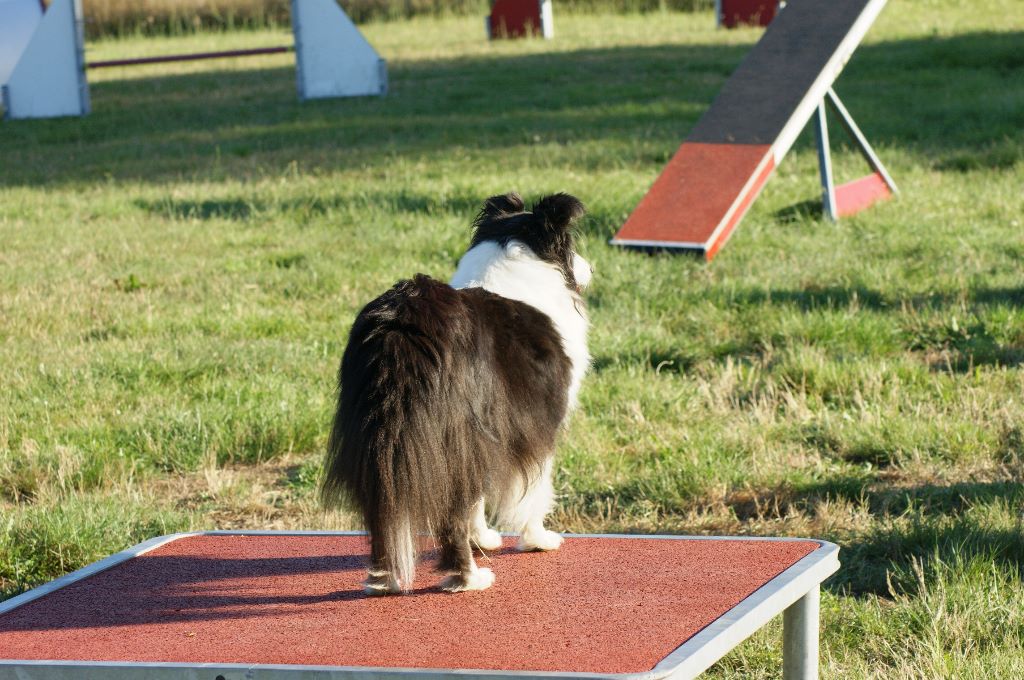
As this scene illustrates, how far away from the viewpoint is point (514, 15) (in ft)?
79.1

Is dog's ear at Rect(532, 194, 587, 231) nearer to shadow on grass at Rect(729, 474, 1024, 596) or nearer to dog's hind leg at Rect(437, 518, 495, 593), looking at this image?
dog's hind leg at Rect(437, 518, 495, 593)

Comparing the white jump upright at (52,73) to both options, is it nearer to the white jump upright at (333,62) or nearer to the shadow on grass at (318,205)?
the white jump upright at (333,62)

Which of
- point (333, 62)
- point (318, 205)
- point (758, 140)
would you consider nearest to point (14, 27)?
point (333, 62)

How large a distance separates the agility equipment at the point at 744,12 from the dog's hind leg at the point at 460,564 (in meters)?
21.0

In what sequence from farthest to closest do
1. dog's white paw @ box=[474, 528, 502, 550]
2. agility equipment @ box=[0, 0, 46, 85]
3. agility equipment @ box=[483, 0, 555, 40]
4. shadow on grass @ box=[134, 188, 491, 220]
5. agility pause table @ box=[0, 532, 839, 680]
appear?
agility equipment @ box=[483, 0, 555, 40], agility equipment @ box=[0, 0, 46, 85], shadow on grass @ box=[134, 188, 491, 220], dog's white paw @ box=[474, 528, 502, 550], agility pause table @ box=[0, 532, 839, 680]

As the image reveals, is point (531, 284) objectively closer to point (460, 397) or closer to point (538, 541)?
point (460, 397)

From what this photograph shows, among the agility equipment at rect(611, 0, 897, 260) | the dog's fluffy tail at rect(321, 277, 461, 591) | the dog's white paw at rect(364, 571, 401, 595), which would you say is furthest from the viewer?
the agility equipment at rect(611, 0, 897, 260)

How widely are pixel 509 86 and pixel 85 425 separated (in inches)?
487

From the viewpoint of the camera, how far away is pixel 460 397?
3.04 metres

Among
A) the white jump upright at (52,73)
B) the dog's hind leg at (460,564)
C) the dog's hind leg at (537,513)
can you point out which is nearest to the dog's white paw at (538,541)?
the dog's hind leg at (537,513)

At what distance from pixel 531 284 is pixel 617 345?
2.95 m

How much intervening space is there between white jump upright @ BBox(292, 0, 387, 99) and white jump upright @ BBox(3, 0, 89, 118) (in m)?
2.88

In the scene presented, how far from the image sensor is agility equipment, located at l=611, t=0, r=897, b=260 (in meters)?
8.21

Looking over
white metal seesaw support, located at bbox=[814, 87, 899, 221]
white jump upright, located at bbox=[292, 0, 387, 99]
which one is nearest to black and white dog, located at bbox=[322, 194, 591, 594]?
white metal seesaw support, located at bbox=[814, 87, 899, 221]
